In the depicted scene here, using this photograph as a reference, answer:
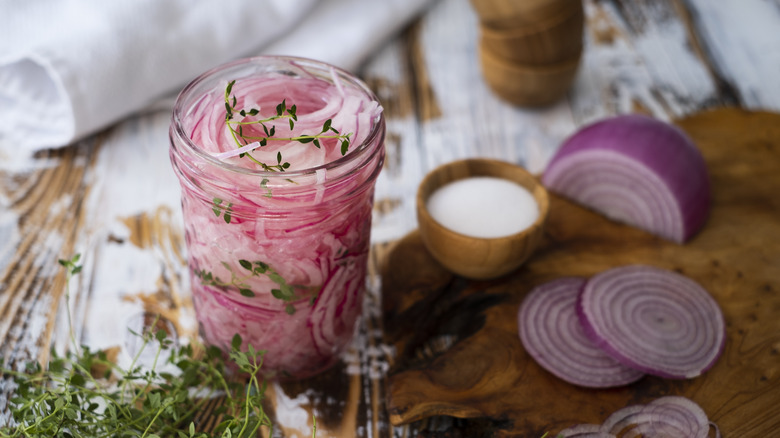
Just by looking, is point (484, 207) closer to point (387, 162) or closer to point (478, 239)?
point (478, 239)

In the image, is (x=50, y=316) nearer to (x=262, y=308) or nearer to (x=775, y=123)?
(x=262, y=308)

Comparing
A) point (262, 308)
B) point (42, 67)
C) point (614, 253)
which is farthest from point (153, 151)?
point (614, 253)

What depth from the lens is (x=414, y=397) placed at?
125 centimetres

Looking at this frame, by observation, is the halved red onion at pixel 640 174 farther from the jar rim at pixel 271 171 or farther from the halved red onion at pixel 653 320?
the jar rim at pixel 271 171

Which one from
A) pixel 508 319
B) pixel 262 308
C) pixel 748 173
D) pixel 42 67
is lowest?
pixel 748 173

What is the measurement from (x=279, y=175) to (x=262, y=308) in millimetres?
290

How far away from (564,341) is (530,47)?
852mm

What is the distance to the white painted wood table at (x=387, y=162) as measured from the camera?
143cm

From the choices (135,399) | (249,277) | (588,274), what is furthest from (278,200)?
(588,274)

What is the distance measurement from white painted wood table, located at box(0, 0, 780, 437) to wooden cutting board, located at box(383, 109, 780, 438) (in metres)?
0.07

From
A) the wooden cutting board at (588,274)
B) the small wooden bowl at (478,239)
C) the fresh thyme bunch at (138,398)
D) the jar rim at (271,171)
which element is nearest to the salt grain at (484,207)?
the small wooden bowl at (478,239)

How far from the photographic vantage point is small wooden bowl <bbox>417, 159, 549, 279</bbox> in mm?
1358

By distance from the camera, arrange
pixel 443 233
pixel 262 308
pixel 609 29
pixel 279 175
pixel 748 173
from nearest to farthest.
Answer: pixel 279 175
pixel 262 308
pixel 443 233
pixel 748 173
pixel 609 29

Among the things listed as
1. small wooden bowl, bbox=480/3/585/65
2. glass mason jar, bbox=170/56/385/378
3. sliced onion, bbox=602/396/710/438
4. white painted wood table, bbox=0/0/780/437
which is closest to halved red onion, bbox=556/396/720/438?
sliced onion, bbox=602/396/710/438
